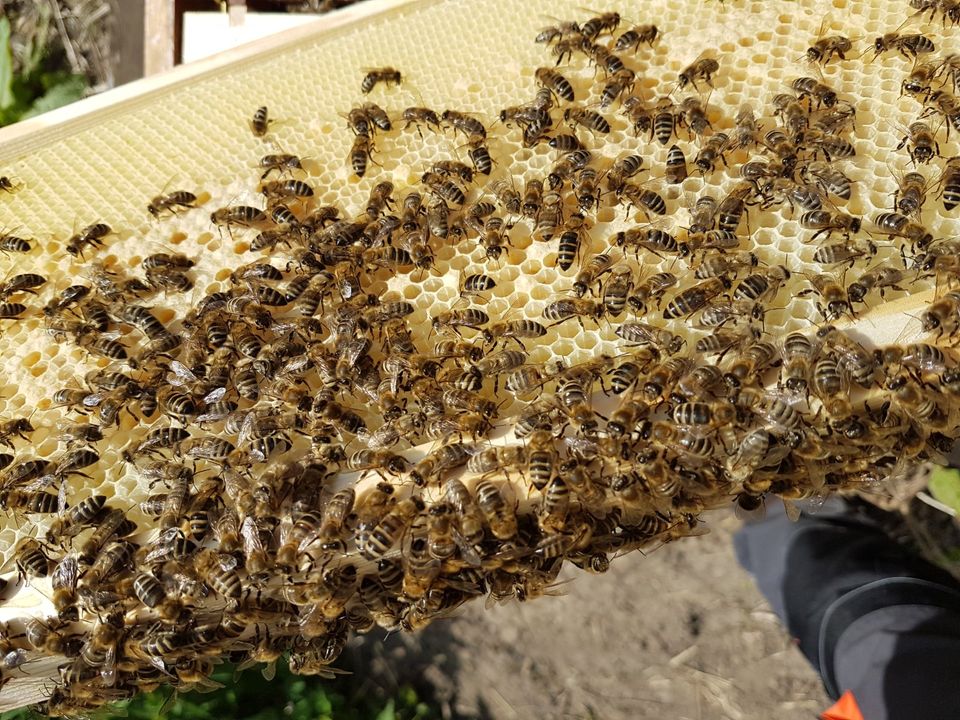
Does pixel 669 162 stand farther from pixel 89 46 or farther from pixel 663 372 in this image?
pixel 89 46

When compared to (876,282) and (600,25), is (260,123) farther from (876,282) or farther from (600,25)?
(876,282)

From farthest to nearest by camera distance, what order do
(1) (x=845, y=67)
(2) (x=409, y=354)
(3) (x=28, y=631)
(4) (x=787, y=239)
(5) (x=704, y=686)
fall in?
(5) (x=704, y=686)
(1) (x=845, y=67)
(4) (x=787, y=239)
(2) (x=409, y=354)
(3) (x=28, y=631)

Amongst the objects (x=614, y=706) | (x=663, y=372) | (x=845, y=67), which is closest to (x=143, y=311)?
(x=663, y=372)

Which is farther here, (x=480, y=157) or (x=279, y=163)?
(x=279, y=163)

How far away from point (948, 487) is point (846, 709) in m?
1.77

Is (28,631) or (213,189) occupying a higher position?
(213,189)

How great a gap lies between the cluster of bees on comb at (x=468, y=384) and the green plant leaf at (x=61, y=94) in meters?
4.57

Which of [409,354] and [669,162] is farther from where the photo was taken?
[669,162]

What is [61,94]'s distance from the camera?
704cm

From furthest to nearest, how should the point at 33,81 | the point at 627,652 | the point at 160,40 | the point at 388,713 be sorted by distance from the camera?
the point at 33,81 < the point at 627,652 < the point at 388,713 < the point at 160,40

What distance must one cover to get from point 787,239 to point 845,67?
3.31 feet

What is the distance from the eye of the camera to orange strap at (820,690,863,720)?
4867 millimetres

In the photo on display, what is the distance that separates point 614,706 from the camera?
587 cm

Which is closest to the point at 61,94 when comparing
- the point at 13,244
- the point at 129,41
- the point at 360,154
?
the point at 129,41
